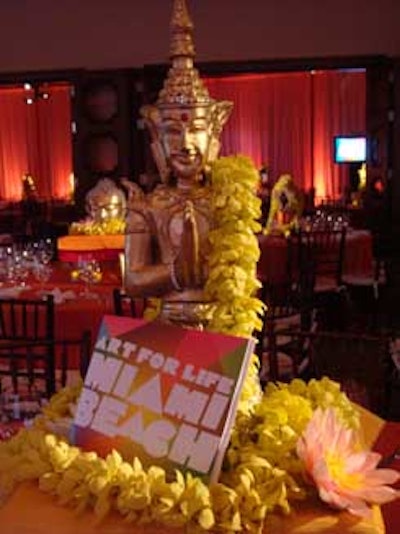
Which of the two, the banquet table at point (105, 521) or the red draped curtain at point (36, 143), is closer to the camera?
the banquet table at point (105, 521)

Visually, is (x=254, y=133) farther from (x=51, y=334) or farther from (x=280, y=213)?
(x=51, y=334)

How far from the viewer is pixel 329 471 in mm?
1054

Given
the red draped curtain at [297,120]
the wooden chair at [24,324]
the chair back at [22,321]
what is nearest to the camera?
the wooden chair at [24,324]

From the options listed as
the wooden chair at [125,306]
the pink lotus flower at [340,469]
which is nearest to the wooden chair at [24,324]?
the wooden chair at [125,306]

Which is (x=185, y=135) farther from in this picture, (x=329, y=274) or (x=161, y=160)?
(x=329, y=274)

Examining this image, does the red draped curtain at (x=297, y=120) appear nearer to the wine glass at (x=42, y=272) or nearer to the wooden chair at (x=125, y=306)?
the wine glass at (x=42, y=272)

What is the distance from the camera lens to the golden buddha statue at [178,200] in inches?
48.6

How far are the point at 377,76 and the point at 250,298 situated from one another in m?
6.65

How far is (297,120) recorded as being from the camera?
35.4 ft

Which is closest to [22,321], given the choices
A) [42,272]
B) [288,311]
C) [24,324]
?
[24,324]

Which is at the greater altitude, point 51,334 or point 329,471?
point 329,471

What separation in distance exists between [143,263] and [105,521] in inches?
16.0

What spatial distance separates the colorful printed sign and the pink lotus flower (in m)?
0.11

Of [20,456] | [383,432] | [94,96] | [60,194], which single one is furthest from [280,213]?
[60,194]
